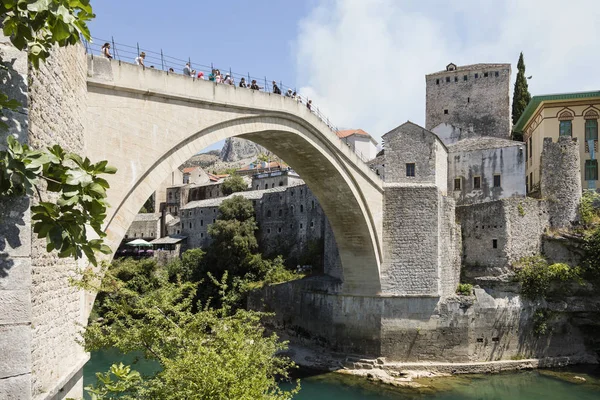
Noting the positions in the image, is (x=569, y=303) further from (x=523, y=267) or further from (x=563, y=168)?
(x=563, y=168)

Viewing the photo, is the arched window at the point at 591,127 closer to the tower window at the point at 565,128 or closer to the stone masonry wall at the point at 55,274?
the tower window at the point at 565,128

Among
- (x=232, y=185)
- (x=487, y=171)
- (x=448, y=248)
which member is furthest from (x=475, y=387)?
(x=232, y=185)

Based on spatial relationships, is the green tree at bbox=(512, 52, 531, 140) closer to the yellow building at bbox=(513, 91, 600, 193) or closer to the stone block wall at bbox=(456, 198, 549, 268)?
the yellow building at bbox=(513, 91, 600, 193)

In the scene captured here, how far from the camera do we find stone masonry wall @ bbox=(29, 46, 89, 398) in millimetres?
5621

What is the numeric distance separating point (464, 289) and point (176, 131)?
14.0 metres

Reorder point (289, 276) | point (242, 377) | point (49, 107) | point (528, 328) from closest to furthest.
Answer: point (49, 107) → point (242, 377) → point (528, 328) → point (289, 276)

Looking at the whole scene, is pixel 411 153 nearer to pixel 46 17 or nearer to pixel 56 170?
pixel 56 170

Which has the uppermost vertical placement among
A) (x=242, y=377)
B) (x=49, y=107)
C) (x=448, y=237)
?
(x=49, y=107)

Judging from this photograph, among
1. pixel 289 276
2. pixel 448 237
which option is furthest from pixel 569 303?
pixel 289 276

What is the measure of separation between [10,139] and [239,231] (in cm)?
2719

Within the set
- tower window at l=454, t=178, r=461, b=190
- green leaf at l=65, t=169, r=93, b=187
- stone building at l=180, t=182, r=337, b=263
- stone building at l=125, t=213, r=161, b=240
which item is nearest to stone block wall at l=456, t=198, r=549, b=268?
tower window at l=454, t=178, r=461, b=190

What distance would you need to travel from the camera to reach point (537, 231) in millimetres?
21344

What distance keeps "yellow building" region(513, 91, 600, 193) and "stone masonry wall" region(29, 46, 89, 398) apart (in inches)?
829

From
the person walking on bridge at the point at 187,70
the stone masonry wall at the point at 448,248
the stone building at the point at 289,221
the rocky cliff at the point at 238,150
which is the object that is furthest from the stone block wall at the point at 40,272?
the rocky cliff at the point at 238,150
